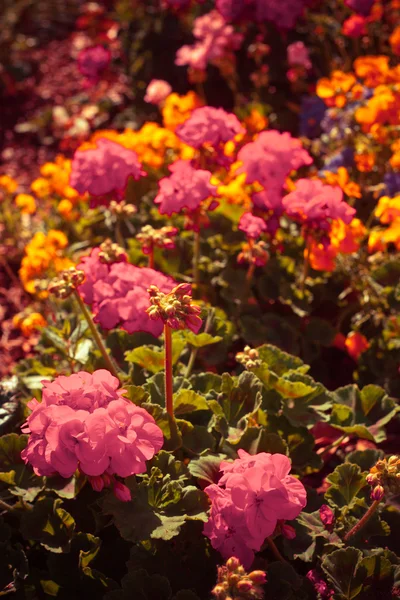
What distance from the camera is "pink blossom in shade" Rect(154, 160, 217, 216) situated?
6.66 feet

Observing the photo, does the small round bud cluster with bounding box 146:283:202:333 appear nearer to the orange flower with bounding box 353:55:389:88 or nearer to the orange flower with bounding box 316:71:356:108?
the orange flower with bounding box 316:71:356:108

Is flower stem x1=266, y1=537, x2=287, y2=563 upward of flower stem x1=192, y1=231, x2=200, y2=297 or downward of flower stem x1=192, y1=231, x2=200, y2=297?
downward

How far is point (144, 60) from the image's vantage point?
13.3ft

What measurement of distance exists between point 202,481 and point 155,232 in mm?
731

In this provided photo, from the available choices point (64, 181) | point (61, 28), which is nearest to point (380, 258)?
point (64, 181)

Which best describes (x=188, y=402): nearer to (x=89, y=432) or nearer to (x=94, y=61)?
(x=89, y=432)

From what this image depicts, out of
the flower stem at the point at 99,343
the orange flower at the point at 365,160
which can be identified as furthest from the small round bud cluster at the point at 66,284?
the orange flower at the point at 365,160

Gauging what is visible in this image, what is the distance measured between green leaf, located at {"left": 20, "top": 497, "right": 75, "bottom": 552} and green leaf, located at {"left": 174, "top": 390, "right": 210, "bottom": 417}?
0.37 m

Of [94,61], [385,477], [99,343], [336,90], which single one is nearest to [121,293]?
[99,343]

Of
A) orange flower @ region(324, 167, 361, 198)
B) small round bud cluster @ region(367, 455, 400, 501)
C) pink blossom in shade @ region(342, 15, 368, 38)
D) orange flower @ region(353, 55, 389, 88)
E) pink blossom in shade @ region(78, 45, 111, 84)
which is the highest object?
pink blossom in shade @ region(342, 15, 368, 38)

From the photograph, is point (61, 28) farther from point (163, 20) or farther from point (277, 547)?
point (277, 547)

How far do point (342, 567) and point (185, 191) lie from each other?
1.11m

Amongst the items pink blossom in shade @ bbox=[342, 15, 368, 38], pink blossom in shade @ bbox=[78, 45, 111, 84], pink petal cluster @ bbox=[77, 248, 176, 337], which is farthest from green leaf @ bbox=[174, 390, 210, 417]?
pink blossom in shade @ bbox=[78, 45, 111, 84]

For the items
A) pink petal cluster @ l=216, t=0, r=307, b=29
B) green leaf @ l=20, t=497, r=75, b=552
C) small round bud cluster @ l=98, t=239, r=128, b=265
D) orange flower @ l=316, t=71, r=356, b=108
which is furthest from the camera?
pink petal cluster @ l=216, t=0, r=307, b=29
